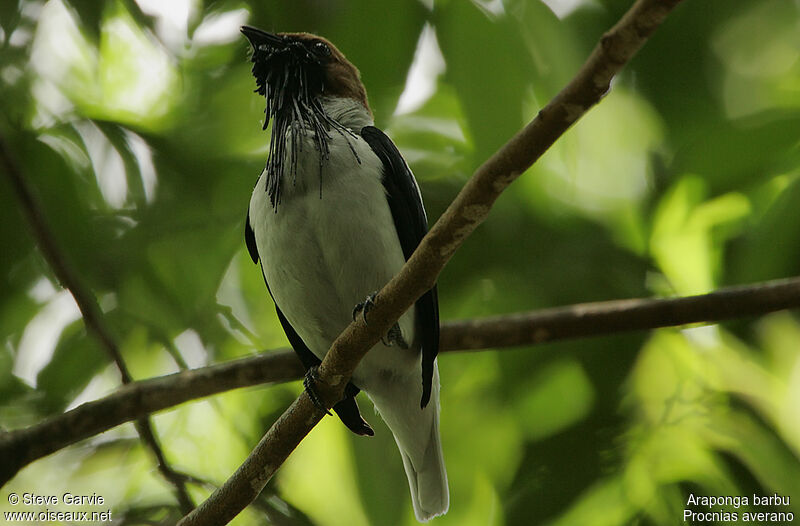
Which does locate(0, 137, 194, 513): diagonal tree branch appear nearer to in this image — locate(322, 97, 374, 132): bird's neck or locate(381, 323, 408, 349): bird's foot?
locate(381, 323, 408, 349): bird's foot

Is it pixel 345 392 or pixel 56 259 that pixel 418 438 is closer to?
pixel 345 392

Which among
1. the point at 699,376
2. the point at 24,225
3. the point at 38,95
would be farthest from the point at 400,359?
the point at 38,95

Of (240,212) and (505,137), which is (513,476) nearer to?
(505,137)

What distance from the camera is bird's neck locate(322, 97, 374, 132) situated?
11.7ft

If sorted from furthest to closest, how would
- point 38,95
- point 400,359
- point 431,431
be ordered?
point 38,95, point 431,431, point 400,359

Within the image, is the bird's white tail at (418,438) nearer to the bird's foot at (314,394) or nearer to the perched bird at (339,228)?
the perched bird at (339,228)

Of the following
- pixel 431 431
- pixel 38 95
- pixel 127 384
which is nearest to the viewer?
pixel 127 384

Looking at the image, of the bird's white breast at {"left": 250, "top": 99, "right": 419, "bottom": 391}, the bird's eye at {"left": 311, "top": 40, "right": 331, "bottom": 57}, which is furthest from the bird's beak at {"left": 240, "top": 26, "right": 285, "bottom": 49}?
the bird's white breast at {"left": 250, "top": 99, "right": 419, "bottom": 391}

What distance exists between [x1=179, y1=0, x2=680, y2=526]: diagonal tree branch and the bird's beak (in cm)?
154

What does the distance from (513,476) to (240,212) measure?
1.96 meters

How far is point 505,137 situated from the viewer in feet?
11.5

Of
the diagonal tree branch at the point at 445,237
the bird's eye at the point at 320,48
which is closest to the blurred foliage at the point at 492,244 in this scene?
the bird's eye at the point at 320,48

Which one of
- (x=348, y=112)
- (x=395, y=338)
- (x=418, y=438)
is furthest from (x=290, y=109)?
(x=418, y=438)

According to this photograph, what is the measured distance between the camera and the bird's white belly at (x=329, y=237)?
308cm
